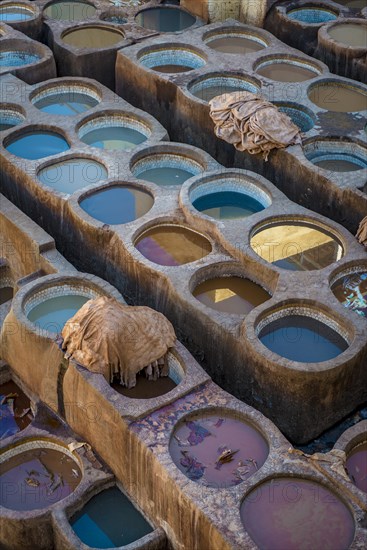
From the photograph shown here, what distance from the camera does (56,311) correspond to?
46.5 feet

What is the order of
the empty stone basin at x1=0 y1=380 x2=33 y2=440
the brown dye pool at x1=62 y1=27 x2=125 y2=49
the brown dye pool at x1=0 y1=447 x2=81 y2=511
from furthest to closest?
the brown dye pool at x1=62 y1=27 x2=125 y2=49 < the empty stone basin at x1=0 y1=380 x2=33 y2=440 < the brown dye pool at x1=0 y1=447 x2=81 y2=511

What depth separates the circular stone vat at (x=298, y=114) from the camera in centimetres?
1827

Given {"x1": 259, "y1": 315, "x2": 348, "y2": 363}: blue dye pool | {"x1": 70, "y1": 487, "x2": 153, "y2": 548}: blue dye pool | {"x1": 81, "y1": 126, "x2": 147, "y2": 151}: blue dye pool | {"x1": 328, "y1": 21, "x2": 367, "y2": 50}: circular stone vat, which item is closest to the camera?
{"x1": 70, "y1": 487, "x2": 153, "y2": 548}: blue dye pool

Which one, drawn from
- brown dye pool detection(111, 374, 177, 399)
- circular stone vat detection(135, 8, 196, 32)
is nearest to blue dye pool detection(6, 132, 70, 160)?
circular stone vat detection(135, 8, 196, 32)

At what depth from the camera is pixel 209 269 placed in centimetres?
1456

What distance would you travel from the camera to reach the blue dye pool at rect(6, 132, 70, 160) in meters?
17.6

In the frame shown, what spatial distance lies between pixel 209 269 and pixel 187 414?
3.05 m

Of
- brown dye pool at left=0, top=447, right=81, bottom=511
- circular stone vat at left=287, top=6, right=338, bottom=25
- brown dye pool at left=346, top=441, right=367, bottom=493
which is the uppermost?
circular stone vat at left=287, top=6, right=338, bottom=25

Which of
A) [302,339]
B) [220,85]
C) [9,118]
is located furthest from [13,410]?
[220,85]

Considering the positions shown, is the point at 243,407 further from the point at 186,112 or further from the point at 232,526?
the point at 186,112

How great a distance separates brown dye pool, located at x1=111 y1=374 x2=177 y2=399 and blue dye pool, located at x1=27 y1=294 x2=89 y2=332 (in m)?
1.61

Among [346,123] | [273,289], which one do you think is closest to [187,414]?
[273,289]

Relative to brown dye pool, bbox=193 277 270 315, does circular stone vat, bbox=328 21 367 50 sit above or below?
above

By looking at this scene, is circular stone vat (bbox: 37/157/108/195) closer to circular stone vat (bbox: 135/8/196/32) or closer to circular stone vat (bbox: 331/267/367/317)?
circular stone vat (bbox: 331/267/367/317)
